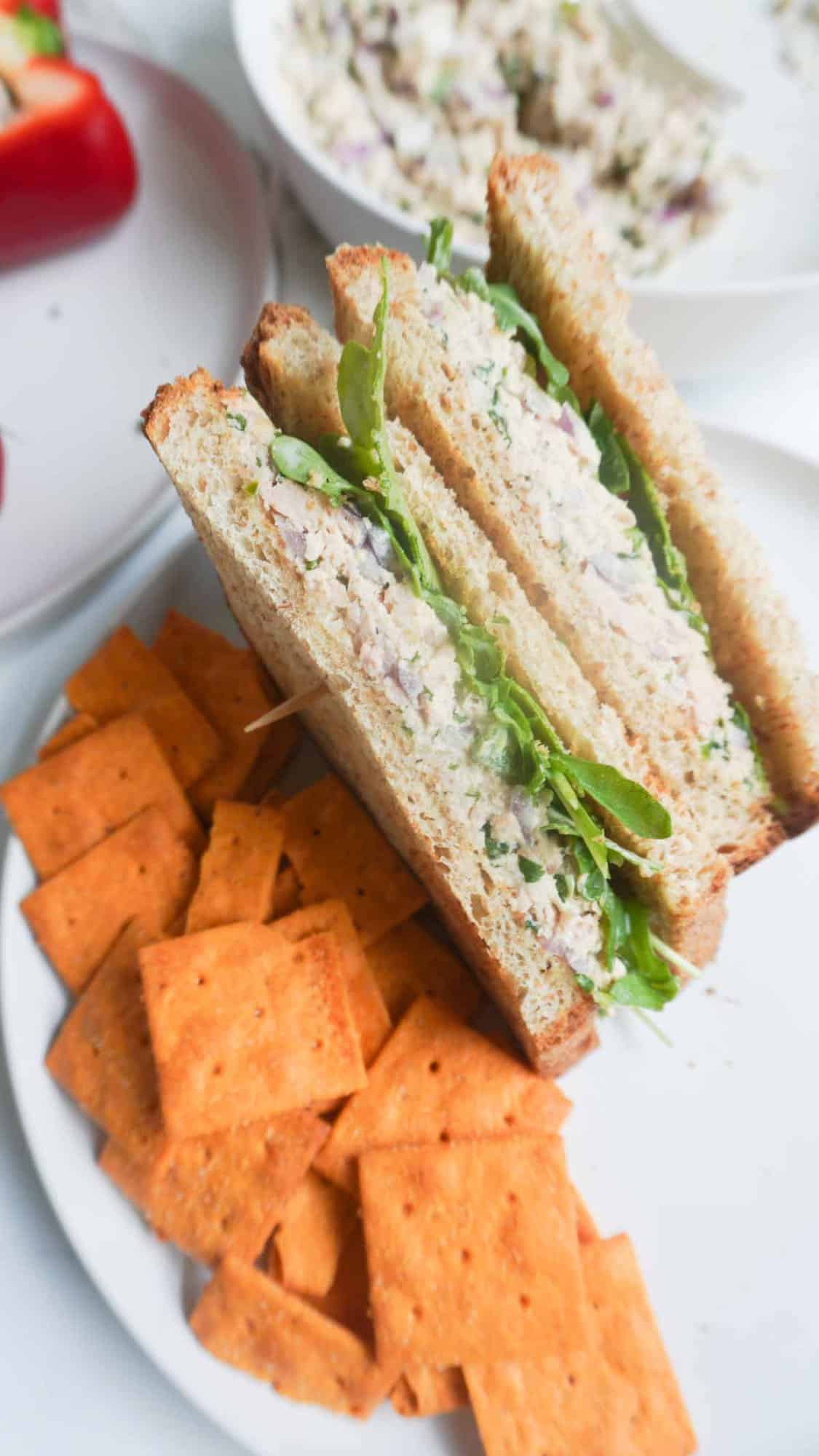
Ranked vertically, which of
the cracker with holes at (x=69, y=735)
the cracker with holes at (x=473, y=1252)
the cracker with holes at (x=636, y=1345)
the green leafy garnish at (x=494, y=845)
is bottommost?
the cracker with holes at (x=636, y=1345)

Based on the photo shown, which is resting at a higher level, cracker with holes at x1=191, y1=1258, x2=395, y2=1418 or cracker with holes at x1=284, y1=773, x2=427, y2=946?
cracker with holes at x1=284, y1=773, x2=427, y2=946

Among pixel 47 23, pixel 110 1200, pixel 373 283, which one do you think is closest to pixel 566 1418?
pixel 110 1200

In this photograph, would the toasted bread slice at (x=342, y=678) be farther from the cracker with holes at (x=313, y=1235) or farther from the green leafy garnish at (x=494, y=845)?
the cracker with holes at (x=313, y=1235)

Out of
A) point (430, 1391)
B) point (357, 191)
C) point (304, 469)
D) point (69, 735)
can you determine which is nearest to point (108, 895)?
point (69, 735)

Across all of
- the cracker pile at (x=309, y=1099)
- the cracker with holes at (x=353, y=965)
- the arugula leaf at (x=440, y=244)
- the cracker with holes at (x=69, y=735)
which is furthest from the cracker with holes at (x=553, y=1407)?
Result: the arugula leaf at (x=440, y=244)

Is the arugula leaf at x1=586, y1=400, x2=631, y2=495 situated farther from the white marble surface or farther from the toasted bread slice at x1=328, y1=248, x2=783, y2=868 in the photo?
the white marble surface

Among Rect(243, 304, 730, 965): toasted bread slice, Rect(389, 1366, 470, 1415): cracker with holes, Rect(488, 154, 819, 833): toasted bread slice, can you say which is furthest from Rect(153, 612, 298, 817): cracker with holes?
Rect(389, 1366, 470, 1415): cracker with holes
